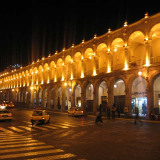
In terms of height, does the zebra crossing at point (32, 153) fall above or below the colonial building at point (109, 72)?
below

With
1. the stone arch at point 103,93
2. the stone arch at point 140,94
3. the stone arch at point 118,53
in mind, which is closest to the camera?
the stone arch at point 140,94

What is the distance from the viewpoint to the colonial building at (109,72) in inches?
1160

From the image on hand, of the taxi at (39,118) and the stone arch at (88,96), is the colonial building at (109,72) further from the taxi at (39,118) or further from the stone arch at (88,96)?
the taxi at (39,118)

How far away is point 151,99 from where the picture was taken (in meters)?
28.6

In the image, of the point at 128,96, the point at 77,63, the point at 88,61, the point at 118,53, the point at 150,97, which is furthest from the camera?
the point at 77,63

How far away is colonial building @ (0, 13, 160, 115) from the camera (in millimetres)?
29469

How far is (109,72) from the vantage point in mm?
35281

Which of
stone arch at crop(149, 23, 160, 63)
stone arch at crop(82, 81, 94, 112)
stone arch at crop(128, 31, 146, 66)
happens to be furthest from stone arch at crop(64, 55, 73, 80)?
stone arch at crop(149, 23, 160, 63)

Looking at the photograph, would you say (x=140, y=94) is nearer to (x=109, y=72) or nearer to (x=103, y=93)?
(x=109, y=72)

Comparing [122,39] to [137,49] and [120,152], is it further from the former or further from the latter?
[120,152]

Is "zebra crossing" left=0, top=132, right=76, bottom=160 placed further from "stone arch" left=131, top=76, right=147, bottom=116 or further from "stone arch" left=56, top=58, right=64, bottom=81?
"stone arch" left=56, top=58, right=64, bottom=81

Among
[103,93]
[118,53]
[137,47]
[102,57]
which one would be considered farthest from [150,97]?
[102,57]

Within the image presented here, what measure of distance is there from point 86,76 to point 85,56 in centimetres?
404

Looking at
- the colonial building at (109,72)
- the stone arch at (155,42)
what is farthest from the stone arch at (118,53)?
the stone arch at (155,42)
